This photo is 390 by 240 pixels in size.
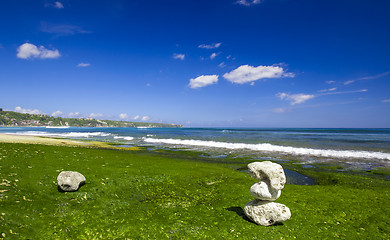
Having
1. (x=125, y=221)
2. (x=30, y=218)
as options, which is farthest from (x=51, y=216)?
(x=125, y=221)

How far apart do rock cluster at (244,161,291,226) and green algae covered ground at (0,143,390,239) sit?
0.61 metres

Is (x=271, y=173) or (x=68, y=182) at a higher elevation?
(x=271, y=173)

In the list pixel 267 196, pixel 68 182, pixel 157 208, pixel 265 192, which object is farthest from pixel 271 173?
pixel 68 182

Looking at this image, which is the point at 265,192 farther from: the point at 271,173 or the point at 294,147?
the point at 294,147

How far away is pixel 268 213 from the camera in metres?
11.4

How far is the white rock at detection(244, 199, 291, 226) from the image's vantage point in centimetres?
1123

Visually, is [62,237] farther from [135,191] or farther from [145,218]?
[135,191]

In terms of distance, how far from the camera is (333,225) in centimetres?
1188

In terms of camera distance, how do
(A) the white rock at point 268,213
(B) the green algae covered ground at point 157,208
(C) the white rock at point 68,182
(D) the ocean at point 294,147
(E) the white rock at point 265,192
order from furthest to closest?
(D) the ocean at point 294,147 → (C) the white rock at point 68,182 → (E) the white rock at point 265,192 → (A) the white rock at point 268,213 → (B) the green algae covered ground at point 157,208

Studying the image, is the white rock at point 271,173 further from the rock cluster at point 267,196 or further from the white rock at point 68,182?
the white rock at point 68,182

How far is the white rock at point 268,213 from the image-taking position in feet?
36.9

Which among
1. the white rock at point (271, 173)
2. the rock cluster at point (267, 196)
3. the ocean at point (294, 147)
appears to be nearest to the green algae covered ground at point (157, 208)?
the rock cluster at point (267, 196)

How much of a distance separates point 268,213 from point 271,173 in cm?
252

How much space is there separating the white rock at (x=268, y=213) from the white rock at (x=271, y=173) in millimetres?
1300
